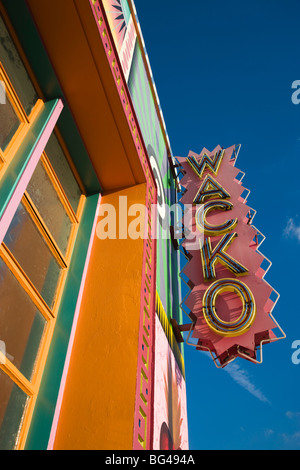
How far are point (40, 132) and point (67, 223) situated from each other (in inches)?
46.7

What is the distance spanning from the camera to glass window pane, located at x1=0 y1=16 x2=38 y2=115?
3.61m

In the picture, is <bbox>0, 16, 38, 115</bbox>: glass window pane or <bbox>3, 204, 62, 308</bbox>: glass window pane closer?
<bbox>3, 204, 62, 308</bbox>: glass window pane

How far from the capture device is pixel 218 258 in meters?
8.17

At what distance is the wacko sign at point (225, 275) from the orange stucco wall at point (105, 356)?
3.46 metres

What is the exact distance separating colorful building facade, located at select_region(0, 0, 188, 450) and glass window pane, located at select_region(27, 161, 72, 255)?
0.02m

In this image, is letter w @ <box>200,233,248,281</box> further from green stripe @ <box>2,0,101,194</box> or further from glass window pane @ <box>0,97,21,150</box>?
glass window pane @ <box>0,97,21,150</box>

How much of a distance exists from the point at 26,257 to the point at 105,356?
1.18 metres

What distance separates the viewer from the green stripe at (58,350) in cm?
290

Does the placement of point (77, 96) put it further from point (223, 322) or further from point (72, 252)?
point (223, 322)

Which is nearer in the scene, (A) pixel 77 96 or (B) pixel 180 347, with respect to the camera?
(A) pixel 77 96

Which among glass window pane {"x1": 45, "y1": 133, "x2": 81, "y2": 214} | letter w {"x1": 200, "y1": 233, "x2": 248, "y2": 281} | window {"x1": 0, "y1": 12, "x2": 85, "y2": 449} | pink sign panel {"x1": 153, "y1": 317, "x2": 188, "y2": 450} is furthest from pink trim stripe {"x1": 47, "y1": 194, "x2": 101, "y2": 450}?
letter w {"x1": 200, "y1": 233, "x2": 248, "y2": 281}

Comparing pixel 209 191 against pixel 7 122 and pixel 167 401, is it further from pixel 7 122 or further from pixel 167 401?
pixel 7 122

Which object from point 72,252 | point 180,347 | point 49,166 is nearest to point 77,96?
point 49,166
